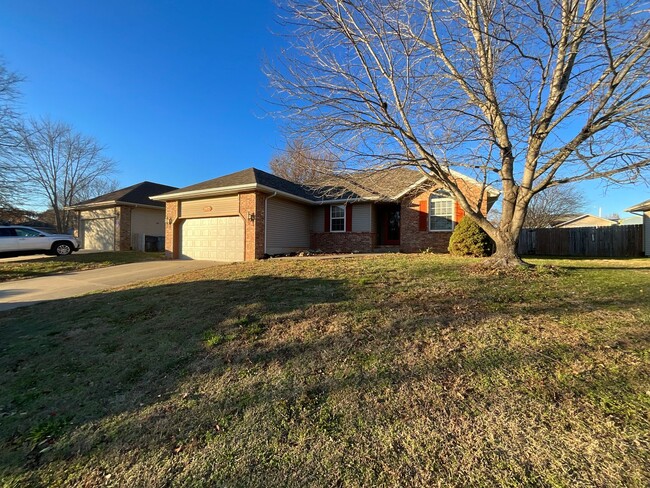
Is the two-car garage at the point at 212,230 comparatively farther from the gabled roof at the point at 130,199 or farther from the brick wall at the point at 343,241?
the gabled roof at the point at 130,199

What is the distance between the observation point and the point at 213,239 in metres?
14.7

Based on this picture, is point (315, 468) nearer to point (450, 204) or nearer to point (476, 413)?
point (476, 413)

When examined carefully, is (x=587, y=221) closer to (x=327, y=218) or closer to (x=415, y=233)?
(x=415, y=233)

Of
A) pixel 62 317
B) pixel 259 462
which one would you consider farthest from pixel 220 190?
pixel 259 462

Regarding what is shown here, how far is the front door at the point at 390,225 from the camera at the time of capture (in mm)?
16672

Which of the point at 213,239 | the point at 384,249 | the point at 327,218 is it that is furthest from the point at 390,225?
the point at 213,239

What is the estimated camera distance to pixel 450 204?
47.4 feet

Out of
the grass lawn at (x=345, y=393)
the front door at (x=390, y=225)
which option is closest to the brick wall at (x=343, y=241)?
the front door at (x=390, y=225)

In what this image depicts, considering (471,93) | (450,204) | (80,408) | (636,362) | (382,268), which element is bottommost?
(80,408)

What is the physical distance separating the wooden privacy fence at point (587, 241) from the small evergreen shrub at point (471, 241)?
21.4 ft

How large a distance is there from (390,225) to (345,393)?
14388mm

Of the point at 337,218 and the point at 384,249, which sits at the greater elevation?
the point at 337,218

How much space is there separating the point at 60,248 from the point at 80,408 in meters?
17.7

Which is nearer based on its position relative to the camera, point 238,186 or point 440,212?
point 238,186
